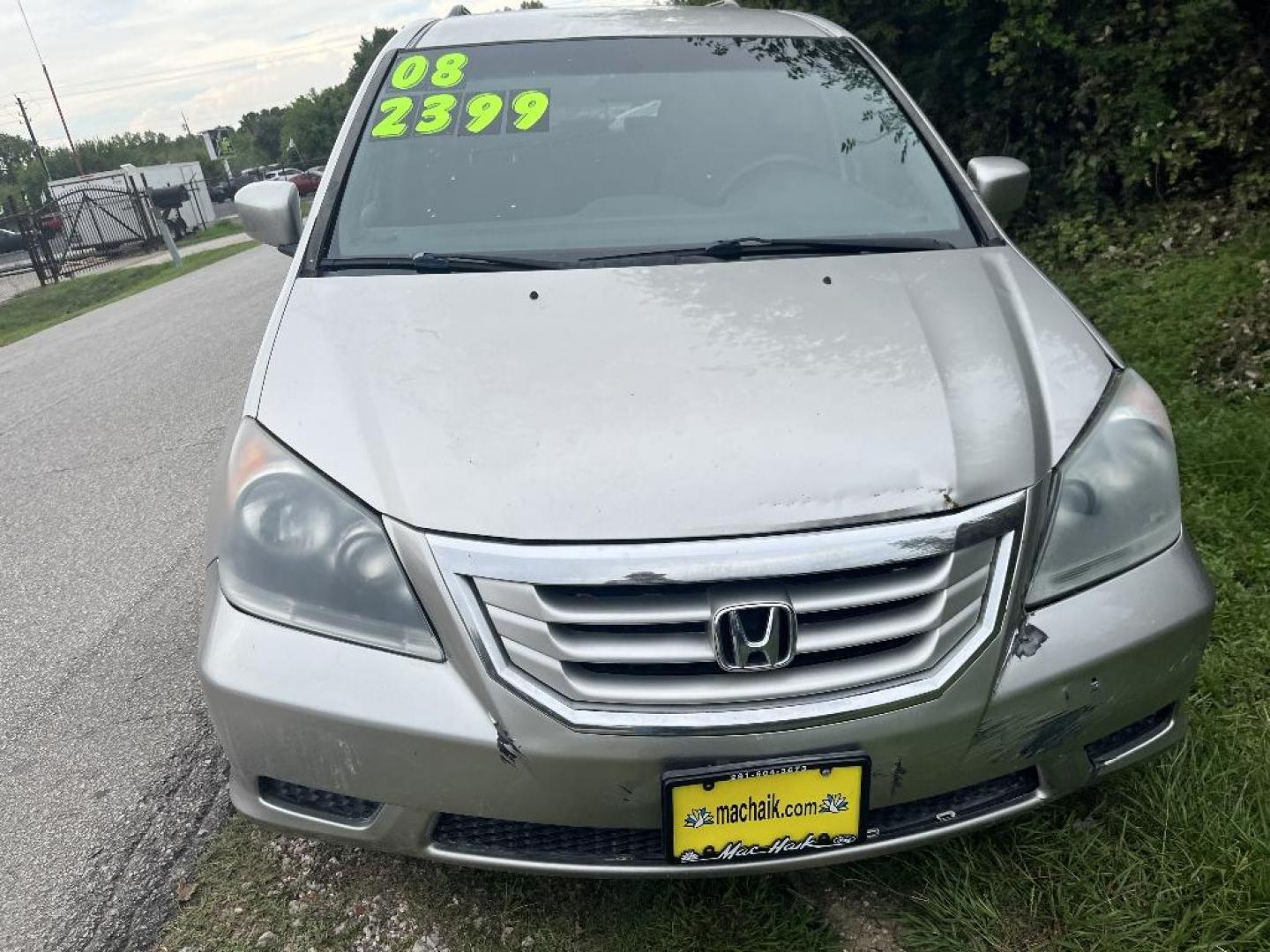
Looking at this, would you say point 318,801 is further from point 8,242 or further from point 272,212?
point 8,242

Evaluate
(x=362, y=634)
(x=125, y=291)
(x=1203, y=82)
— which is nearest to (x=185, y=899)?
(x=362, y=634)

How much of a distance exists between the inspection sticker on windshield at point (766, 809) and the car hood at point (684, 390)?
1.22ft

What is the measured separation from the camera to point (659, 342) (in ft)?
6.20

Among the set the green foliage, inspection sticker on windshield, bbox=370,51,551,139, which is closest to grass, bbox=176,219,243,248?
the green foliage

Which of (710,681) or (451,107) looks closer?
(710,681)

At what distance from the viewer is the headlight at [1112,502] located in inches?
64.7

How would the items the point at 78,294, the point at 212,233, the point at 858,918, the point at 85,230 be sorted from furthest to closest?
1. the point at 212,233
2. the point at 85,230
3. the point at 78,294
4. the point at 858,918

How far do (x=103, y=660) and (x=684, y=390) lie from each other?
2.25 meters

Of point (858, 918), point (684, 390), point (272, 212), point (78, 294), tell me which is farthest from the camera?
point (78, 294)

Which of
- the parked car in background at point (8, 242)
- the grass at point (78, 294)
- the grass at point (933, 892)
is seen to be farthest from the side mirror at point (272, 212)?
the parked car in background at point (8, 242)

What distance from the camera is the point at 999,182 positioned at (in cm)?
269

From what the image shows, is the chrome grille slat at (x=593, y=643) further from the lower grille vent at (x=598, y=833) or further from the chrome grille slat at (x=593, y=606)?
the lower grille vent at (x=598, y=833)

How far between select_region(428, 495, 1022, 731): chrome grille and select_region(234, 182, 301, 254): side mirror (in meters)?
1.73

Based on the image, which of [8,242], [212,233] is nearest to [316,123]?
[8,242]
